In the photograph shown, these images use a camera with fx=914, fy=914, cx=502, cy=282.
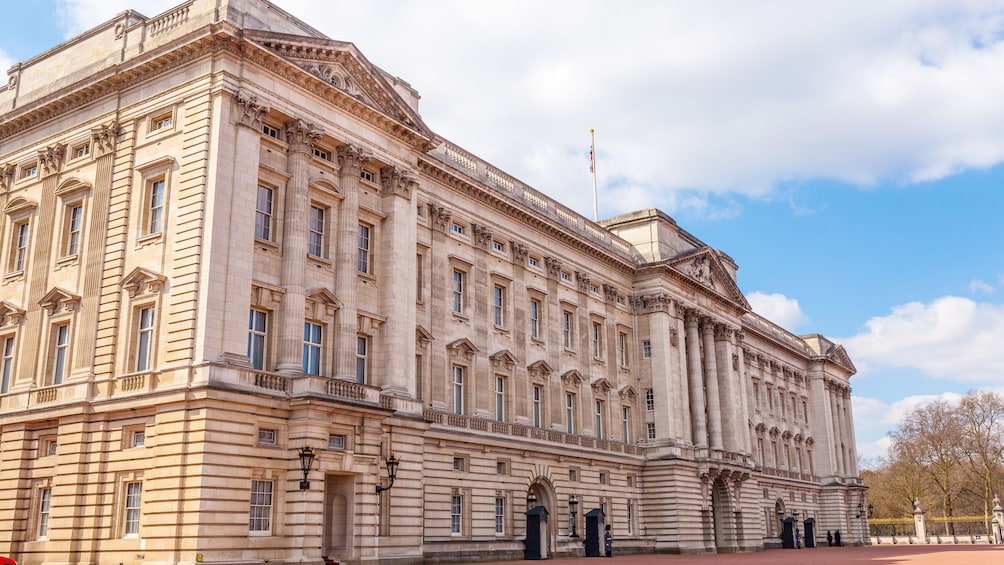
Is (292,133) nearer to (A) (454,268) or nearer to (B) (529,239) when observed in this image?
(A) (454,268)

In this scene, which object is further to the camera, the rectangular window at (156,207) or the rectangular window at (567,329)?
the rectangular window at (567,329)

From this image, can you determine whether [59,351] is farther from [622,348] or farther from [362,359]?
[622,348]

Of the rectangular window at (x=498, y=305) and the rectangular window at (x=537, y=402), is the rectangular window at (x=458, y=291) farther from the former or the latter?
the rectangular window at (x=537, y=402)

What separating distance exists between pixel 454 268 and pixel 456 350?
424 centimetres

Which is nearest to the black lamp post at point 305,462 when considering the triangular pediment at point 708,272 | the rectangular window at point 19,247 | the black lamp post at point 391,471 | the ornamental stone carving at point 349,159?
the black lamp post at point 391,471

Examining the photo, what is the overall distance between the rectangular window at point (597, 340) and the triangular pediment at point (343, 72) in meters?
20.3

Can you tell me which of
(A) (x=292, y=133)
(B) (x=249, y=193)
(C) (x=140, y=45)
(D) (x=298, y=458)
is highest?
(C) (x=140, y=45)

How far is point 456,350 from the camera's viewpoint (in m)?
42.6

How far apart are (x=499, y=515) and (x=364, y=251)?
14972 millimetres

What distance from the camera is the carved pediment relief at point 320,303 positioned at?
33000mm

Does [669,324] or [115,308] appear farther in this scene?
A: [669,324]

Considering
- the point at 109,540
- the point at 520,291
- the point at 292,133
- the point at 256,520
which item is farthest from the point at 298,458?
the point at 520,291

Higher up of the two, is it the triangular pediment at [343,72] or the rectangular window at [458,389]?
the triangular pediment at [343,72]

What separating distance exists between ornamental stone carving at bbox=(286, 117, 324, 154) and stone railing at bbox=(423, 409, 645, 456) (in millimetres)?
12245
